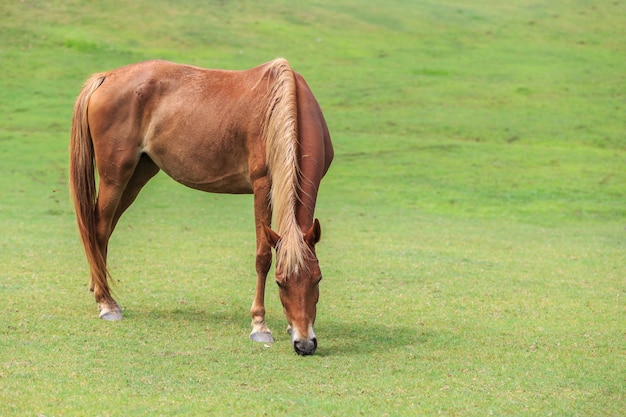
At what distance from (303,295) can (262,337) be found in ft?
2.66

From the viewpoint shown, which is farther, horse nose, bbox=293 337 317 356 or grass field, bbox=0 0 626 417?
horse nose, bbox=293 337 317 356

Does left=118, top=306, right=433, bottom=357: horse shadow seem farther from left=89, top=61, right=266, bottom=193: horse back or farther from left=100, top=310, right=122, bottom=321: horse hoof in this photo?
left=89, top=61, right=266, bottom=193: horse back

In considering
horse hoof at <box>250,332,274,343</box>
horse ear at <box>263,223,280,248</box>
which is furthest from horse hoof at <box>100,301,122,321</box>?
horse ear at <box>263,223,280,248</box>

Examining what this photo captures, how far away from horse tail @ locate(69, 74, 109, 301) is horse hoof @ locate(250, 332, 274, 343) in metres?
1.65

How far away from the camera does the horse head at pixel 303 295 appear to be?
20.9ft

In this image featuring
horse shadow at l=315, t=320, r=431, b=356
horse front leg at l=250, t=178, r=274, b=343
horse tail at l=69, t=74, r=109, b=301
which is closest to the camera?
horse shadow at l=315, t=320, r=431, b=356

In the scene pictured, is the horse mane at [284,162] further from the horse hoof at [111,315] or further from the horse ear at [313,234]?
the horse hoof at [111,315]

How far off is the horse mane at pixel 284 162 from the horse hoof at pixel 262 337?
815 mm

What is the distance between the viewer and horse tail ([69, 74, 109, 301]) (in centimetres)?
796

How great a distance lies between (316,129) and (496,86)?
19.3m

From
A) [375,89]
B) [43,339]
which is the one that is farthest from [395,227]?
[375,89]

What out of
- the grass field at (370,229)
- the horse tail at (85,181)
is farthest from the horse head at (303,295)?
the horse tail at (85,181)

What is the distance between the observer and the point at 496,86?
A: 25.5 m

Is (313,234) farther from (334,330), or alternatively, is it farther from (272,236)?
(334,330)
